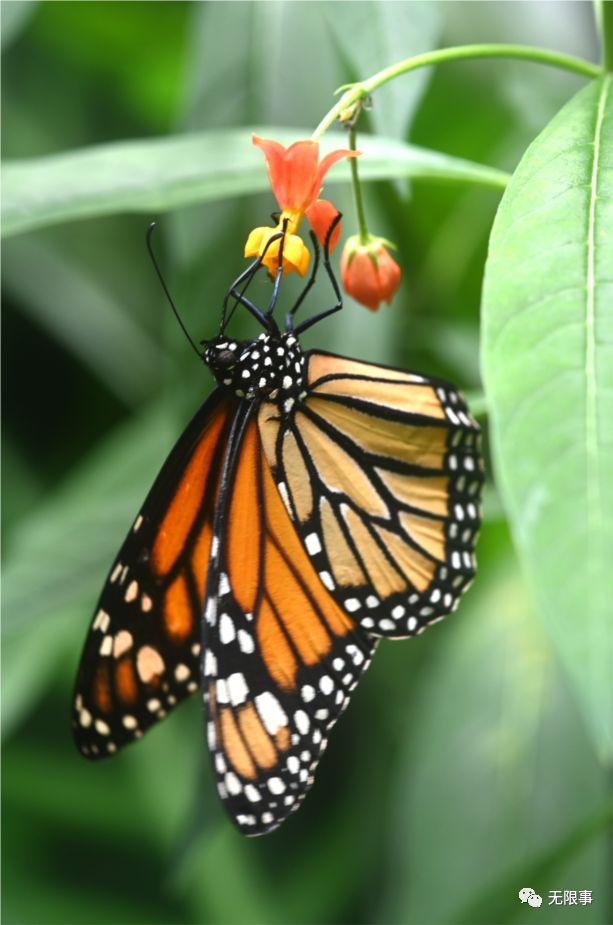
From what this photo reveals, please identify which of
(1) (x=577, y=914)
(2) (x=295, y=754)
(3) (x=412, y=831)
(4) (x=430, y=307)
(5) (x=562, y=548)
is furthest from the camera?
(4) (x=430, y=307)

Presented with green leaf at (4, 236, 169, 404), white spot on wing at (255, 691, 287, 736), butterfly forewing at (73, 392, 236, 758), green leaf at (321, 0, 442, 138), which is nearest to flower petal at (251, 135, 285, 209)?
green leaf at (321, 0, 442, 138)

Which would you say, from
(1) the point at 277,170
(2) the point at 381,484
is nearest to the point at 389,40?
(1) the point at 277,170

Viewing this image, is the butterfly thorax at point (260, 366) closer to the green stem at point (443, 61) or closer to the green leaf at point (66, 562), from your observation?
the green stem at point (443, 61)

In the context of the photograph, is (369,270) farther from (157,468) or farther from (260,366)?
(157,468)

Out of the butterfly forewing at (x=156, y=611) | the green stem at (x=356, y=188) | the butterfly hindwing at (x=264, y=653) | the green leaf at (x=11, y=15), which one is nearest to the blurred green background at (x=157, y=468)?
Result: the green leaf at (x=11, y=15)

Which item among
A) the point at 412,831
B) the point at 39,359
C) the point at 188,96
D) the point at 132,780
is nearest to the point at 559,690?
the point at 412,831

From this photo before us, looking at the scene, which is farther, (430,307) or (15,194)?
(430,307)

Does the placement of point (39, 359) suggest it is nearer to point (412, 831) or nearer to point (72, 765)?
point (72, 765)
